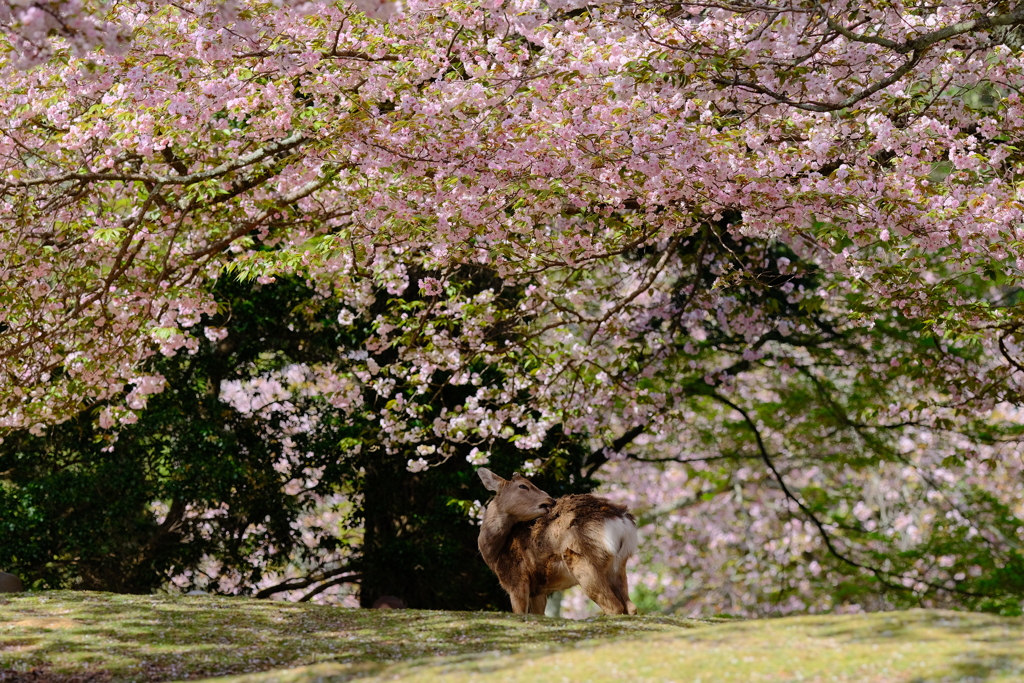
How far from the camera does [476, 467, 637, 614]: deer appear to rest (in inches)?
287

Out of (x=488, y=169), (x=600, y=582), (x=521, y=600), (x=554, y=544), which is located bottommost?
(x=521, y=600)

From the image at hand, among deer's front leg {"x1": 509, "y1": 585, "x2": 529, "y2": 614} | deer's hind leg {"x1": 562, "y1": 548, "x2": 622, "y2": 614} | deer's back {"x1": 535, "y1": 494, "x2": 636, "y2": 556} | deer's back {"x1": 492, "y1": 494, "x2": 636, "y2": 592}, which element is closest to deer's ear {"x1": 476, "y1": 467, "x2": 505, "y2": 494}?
deer's back {"x1": 492, "y1": 494, "x2": 636, "y2": 592}

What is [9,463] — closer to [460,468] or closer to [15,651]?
[460,468]

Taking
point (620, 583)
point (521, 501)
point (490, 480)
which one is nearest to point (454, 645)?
point (620, 583)

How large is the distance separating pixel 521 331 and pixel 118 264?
394 centimetres

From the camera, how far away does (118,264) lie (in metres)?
9.01

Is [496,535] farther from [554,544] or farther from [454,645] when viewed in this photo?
[454,645]

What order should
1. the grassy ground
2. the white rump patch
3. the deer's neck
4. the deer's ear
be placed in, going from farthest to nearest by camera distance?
1. the deer's ear
2. the deer's neck
3. the white rump patch
4. the grassy ground

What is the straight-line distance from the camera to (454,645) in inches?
243

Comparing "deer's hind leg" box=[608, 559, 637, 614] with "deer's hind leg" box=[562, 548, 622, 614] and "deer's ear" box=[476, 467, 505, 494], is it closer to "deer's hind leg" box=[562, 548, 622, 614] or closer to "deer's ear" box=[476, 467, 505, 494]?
"deer's hind leg" box=[562, 548, 622, 614]

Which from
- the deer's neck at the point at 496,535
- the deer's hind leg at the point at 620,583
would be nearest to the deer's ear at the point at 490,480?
the deer's neck at the point at 496,535

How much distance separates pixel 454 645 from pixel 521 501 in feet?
6.23

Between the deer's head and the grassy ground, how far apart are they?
883mm

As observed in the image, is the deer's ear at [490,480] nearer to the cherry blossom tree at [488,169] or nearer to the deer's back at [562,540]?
the deer's back at [562,540]
